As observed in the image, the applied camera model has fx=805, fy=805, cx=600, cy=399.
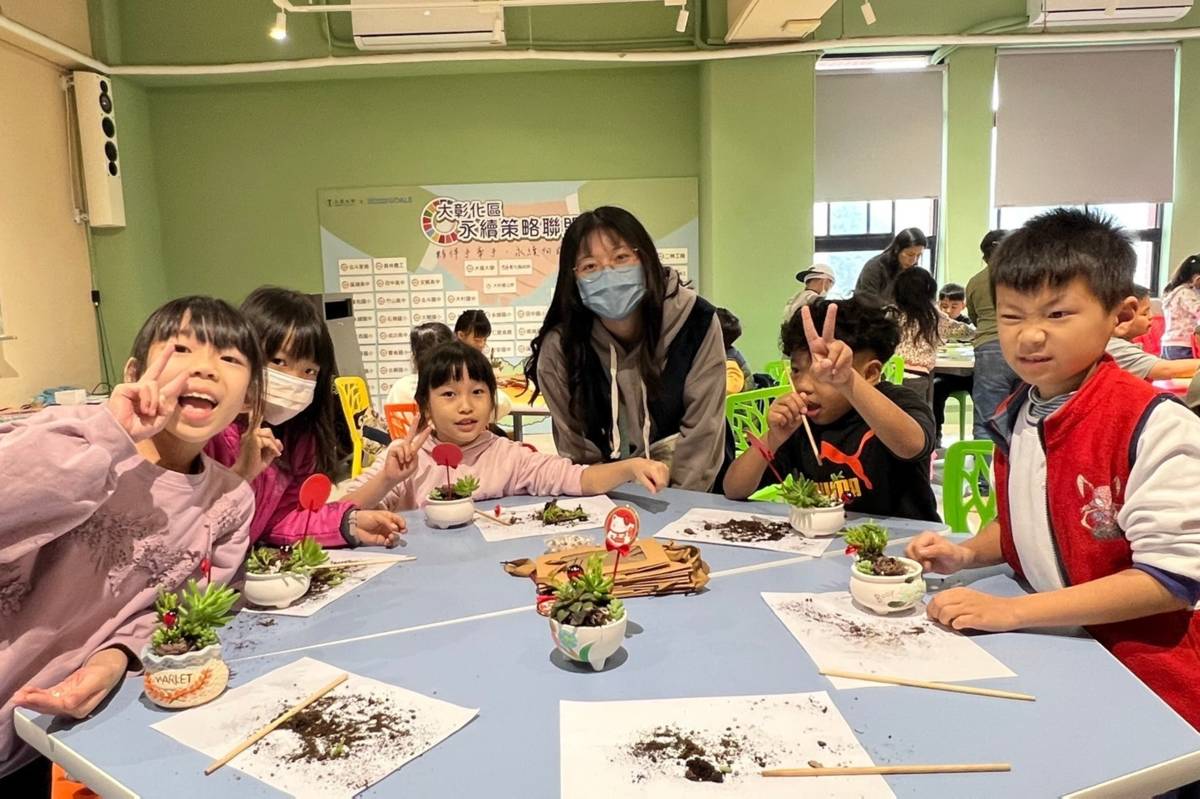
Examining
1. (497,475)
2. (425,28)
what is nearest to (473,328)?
(497,475)

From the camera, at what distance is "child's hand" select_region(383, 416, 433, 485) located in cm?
201

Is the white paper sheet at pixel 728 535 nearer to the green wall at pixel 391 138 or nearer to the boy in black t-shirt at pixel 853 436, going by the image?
the boy in black t-shirt at pixel 853 436

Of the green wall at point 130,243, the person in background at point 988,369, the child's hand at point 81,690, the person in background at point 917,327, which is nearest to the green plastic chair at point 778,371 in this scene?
the person in background at point 917,327

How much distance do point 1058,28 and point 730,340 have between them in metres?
4.28

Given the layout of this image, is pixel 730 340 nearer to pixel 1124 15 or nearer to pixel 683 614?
pixel 683 614

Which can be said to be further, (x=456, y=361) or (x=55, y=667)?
(x=456, y=361)

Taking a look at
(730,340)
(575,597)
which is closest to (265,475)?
(575,597)

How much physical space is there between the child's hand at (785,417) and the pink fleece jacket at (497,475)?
533 millimetres

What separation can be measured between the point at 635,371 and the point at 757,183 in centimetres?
426

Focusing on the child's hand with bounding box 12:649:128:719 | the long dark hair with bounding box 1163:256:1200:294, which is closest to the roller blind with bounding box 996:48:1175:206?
the long dark hair with bounding box 1163:256:1200:294

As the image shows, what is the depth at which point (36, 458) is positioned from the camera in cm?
109

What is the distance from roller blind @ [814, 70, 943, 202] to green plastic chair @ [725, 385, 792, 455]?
3.88m

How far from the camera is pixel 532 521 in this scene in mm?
1977

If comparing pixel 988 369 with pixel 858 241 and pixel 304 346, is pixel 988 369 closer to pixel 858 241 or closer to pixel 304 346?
pixel 858 241
